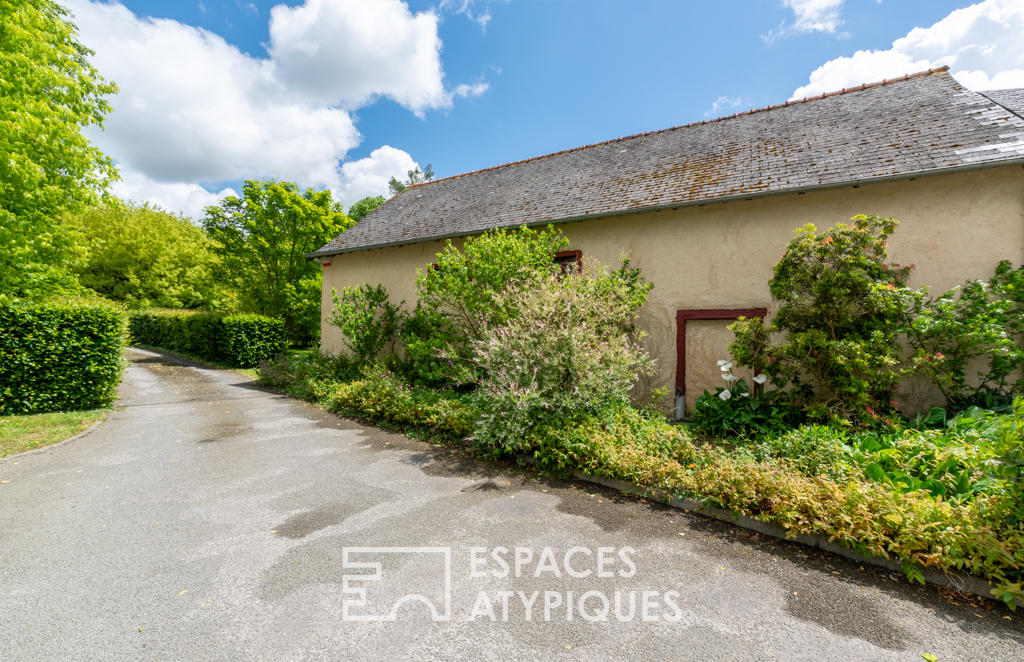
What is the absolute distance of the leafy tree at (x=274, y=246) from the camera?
710 inches

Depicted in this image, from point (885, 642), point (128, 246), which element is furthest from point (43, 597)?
point (128, 246)

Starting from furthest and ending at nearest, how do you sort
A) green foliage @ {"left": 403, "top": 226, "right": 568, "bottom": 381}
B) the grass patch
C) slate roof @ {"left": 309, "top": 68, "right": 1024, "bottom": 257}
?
green foliage @ {"left": 403, "top": 226, "right": 568, "bottom": 381}
slate roof @ {"left": 309, "top": 68, "right": 1024, "bottom": 257}
the grass patch

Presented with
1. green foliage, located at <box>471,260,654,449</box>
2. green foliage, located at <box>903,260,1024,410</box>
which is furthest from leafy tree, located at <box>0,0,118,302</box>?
green foliage, located at <box>903,260,1024,410</box>

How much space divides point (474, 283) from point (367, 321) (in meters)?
4.45

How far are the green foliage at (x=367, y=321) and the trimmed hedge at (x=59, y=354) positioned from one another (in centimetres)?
440

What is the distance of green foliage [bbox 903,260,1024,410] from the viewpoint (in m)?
5.46

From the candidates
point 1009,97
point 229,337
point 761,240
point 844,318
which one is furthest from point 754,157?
point 229,337

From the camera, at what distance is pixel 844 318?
5762mm

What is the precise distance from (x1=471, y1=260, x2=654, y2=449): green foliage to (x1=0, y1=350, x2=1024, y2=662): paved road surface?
873mm

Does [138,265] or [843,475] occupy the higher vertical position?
[138,265]

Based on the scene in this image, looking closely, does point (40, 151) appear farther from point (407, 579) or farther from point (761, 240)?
point (761, 240)

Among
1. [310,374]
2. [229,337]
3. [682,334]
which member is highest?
[682,334]

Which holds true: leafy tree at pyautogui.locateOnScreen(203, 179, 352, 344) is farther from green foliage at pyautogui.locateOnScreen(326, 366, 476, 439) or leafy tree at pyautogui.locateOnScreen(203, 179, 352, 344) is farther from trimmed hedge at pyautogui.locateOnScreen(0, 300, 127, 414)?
green foliage at pyautogui.locateOnScreen(326, 366, 476, 439)

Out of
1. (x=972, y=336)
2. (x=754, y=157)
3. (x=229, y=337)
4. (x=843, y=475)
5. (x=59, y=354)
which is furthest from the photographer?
(x=229, y=337)
